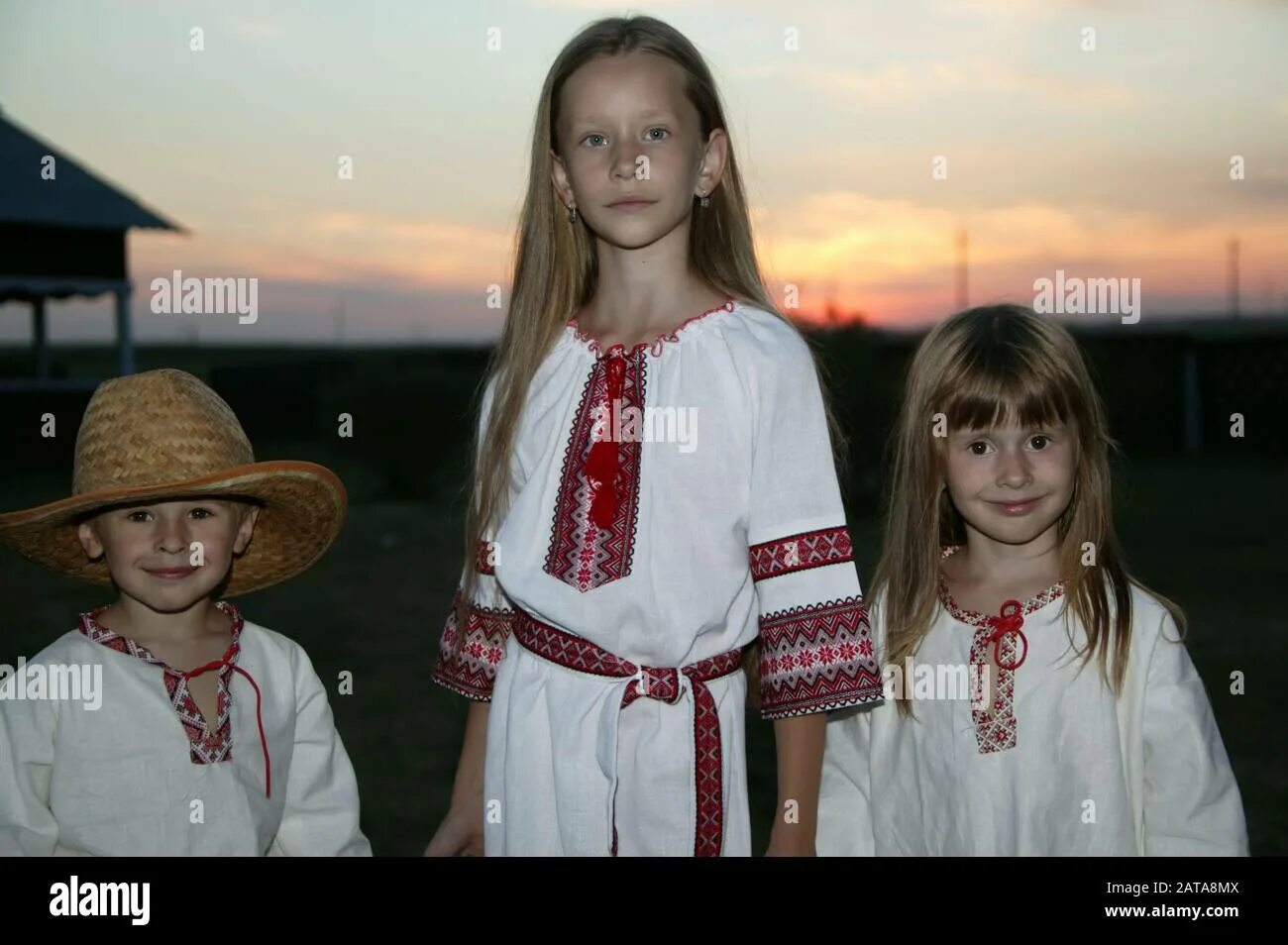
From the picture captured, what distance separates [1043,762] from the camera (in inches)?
119

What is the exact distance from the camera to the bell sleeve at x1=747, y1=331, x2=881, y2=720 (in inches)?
108

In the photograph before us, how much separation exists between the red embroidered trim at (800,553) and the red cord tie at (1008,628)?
1.67ft

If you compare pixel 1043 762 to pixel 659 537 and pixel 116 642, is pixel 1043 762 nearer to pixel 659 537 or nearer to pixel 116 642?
pixel 659 537

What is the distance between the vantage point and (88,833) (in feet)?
9.34

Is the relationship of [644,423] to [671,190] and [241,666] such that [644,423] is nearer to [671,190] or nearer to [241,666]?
[671,190]

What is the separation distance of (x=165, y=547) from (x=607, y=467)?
872mm

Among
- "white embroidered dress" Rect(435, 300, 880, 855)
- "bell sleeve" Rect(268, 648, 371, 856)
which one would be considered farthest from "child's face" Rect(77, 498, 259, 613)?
"white embroidered dress" Rect(435, 300, 880, 855)

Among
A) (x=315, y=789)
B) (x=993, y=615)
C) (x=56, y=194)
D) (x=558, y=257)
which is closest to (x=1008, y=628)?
(x=993, y=615)

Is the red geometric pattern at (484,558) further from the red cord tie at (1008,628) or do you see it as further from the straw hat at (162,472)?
the red cord tie at (1008,628)

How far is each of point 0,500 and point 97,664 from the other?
448 inches

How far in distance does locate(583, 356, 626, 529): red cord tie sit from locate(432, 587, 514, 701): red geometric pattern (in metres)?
0.35

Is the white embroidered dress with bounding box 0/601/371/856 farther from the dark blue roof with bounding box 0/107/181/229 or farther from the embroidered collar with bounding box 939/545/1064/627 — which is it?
the dark blue roof with bounding box 0/107/181/229

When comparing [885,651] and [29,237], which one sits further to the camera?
[29,237]

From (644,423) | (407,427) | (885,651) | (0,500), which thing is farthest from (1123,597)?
(0,500)
